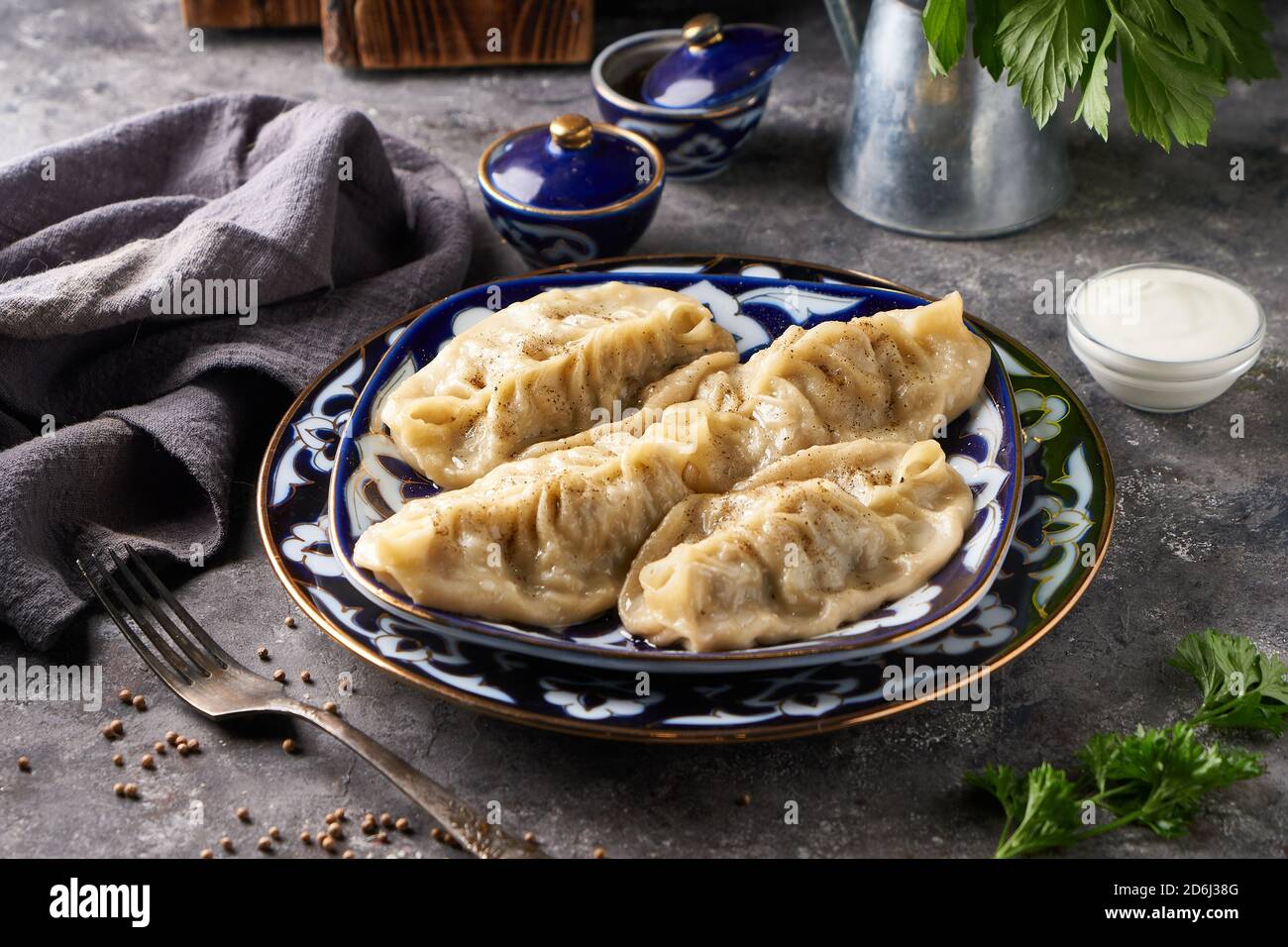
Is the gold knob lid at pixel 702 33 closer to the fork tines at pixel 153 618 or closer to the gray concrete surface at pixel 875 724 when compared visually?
the gray concrete surface at pixel 875 724

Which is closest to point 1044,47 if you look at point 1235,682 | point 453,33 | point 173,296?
point 1235,682

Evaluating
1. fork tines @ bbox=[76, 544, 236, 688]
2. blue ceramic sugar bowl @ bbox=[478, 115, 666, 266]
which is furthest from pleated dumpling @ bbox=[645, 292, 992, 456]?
fork tines @ bbox=[76, 544, 236, 688]

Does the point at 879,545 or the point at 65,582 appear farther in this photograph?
the point at 65,582

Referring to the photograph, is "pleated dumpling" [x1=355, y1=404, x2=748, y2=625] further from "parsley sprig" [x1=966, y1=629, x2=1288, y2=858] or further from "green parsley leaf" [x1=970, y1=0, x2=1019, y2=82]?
"green parsley leaf" [x1=970, y1=0, x2=1019, y2=82]

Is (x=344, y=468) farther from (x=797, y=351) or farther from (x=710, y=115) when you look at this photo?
(x=710, y=115)

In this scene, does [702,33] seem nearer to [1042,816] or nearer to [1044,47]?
[1044,47]

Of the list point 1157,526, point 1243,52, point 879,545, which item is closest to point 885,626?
point 879,545
